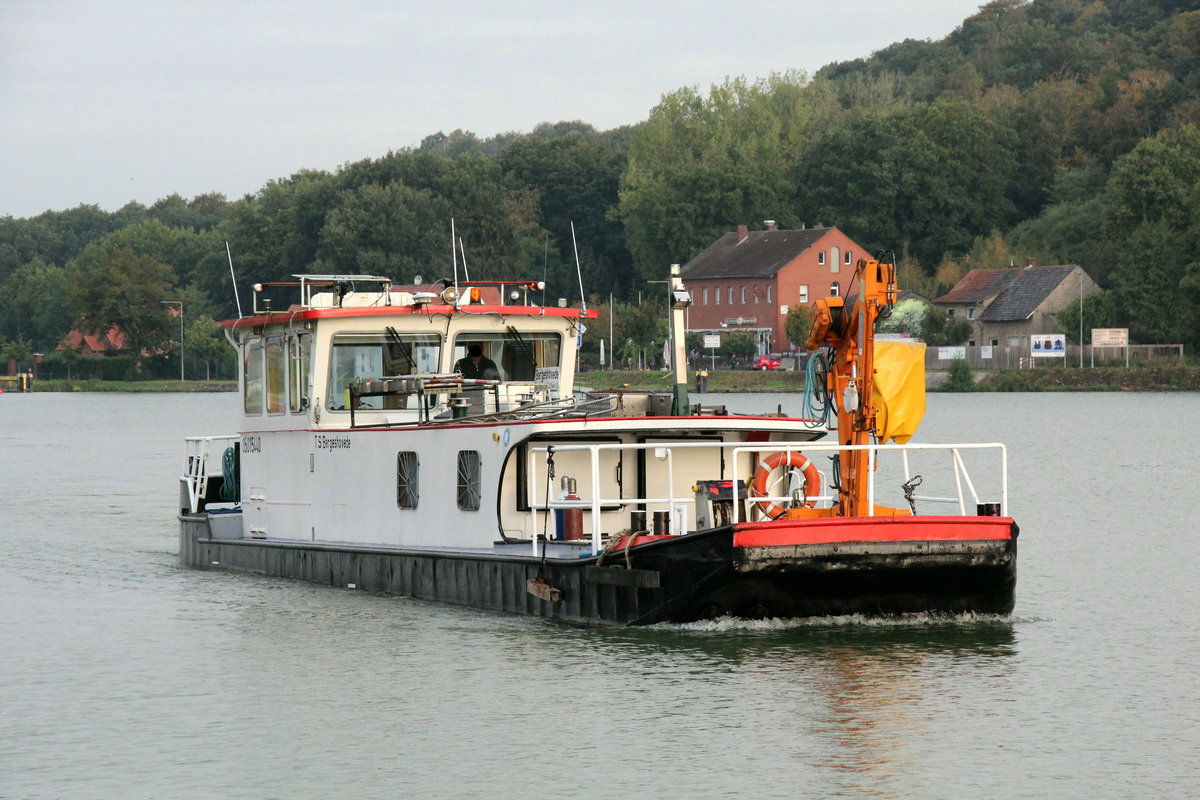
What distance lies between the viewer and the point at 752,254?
110188mm

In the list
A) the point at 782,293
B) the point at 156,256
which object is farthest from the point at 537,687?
the point at 156,256

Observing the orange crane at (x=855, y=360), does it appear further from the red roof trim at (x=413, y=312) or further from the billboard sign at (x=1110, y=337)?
the billboard sign at (x=1110, y=337)

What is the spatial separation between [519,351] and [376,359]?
1791 mm

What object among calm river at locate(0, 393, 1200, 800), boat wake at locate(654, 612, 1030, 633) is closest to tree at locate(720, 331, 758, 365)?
calm river at locate(0, 393, 1200, 800)

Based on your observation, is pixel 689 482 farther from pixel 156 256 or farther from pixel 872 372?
pixel 156 256

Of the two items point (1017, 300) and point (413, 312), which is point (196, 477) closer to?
point (413, 312)

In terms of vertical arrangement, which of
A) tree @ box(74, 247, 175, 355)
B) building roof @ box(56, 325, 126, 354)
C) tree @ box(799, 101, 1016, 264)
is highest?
tree @ box(799, 101, 1016, 264)

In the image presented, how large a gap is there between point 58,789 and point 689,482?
26.4ft

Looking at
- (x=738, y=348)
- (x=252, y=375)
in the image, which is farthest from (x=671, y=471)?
(x=738, y=348)

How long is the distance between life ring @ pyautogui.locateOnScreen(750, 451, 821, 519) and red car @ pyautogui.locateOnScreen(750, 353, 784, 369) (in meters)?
81.4

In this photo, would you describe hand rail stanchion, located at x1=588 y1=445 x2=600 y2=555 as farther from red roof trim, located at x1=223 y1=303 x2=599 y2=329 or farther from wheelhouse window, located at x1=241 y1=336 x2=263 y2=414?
wheelhouse window, located at x1=241 y1=336 x2=263 y2=414

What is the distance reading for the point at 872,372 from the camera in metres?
16.9

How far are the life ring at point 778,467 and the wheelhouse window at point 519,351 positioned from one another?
154 inches

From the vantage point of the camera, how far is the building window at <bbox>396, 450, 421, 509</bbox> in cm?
1939
